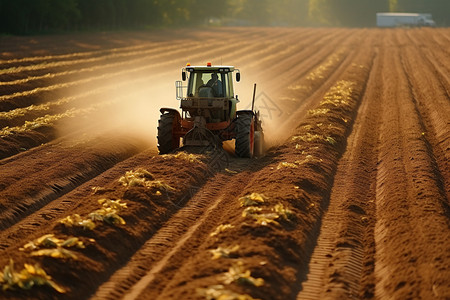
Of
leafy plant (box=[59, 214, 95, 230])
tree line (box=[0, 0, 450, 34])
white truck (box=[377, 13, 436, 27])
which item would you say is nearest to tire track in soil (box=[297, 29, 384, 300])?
leafy plant (box=[59, 214, 95, 230])

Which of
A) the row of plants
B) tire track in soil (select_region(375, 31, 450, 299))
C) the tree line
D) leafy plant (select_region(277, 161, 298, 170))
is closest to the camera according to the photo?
the row of plants

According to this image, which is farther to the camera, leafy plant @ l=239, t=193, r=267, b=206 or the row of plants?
leafy plant @ l=239, t=193, r=267, b=206

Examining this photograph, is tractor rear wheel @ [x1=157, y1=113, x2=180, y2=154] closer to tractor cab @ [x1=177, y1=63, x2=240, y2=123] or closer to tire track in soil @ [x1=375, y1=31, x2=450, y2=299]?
tractor cab @ [x1=177, y1=63, x2=240, y2=123]

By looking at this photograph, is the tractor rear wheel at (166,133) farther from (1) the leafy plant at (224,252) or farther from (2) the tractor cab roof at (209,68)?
(1) the leafy plant at (224,252)

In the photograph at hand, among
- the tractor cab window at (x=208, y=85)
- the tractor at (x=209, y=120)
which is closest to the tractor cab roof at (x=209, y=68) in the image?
the tractor at (x=209, y=120)

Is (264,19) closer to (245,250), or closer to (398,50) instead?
(398,50)

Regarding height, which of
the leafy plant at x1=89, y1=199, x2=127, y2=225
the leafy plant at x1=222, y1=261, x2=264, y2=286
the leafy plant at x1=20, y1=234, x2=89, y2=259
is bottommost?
the leafy plant at x1=222, y1=261, x2=264, y2=286

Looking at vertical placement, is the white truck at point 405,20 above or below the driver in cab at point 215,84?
below

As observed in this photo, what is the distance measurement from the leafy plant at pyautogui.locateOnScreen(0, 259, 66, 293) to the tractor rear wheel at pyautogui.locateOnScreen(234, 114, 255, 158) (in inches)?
361

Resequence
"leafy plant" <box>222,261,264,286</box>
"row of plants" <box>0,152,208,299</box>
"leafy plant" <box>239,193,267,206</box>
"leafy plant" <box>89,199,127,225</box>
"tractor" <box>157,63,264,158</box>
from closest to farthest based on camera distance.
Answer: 1. "leafy plant" <box>222,261,264,286</box>
2. "row of plants" <box>0,152,208,299</box>
3. "leafy plant" <box>89,199,127,225</box>
4. "leafy plant" <box>239,193,267,206</box>
5. "tractor" <box>157,63,264,158</box>

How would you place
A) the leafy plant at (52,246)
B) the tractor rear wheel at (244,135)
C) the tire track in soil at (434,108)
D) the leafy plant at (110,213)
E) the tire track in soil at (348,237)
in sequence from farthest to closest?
the tractor rear wheel at (244,135)
the tire track in soil at (434,108)
the leafy plant at (110,213)
the leafy plant at (52,246)
the tire track in soil at (348,237)

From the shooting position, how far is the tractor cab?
1798 cm

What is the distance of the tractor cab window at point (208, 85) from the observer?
18.2 meters

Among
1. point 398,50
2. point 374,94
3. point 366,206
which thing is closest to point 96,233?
point 366,206
